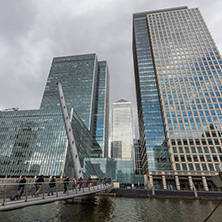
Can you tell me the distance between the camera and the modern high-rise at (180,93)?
61.4 meters

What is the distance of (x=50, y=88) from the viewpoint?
12200 centimetres

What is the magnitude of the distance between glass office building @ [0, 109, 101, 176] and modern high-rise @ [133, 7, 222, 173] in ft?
132

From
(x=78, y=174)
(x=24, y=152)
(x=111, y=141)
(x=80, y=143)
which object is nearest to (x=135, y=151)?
(x=111, y=141)

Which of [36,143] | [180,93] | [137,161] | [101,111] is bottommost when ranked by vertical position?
[137,161]

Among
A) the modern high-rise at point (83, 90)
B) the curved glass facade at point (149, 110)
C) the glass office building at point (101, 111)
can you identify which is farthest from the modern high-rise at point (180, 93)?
the modern high-rise at point (83, 90)

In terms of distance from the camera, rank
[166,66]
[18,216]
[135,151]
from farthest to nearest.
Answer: [135,151] < [166,66] < [18,216]

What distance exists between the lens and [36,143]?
252 feet

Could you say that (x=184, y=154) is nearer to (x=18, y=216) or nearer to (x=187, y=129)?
(x=187, y=129)

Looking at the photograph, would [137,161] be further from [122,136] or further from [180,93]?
[180,93]

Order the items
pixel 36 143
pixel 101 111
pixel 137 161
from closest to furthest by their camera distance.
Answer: pixel 36 143
pixel 101 111
pixel 137 161

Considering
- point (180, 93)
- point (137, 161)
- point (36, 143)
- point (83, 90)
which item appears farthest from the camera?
point (137, 161)

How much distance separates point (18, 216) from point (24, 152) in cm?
6868

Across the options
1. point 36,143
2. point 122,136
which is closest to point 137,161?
point 122,136

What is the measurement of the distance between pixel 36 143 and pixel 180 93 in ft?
266
